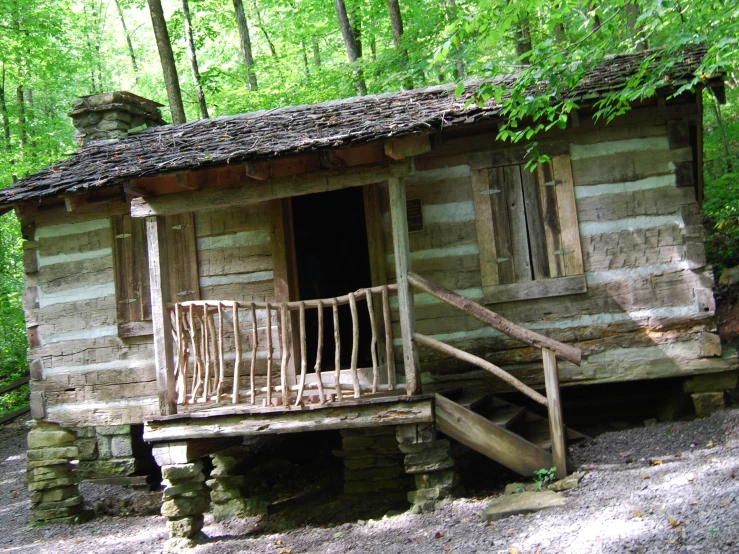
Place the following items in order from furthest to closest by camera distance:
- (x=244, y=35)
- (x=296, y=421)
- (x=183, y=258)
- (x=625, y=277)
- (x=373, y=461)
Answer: (x=244, y=35) < (x=183, y=258) < (x=373, y=461) < (x=625, y=277) < (x=296, y=421)

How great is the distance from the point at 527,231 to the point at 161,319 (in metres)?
4.04

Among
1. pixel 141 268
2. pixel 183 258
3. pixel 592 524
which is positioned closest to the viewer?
pixel 592 524

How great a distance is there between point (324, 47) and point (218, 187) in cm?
1794

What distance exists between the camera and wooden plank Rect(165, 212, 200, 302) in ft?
28.1

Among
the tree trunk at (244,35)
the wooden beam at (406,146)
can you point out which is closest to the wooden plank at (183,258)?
the wooden beam at (406,146)

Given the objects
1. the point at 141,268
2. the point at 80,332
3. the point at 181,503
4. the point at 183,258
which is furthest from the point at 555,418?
the point at 80,332

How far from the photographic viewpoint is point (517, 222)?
780 centimetres

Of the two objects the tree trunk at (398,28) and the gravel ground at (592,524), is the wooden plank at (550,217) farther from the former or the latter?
the tree trunk at (398,28)

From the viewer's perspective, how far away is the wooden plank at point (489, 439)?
20.8ft

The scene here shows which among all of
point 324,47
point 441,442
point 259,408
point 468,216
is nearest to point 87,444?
point 259,408

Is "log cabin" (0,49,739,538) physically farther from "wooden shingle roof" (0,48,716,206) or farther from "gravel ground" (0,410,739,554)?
"gravel ground" (0,410,739,554)

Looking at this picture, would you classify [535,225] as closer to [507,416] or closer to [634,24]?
[507,416]

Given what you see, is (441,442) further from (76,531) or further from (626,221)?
(76,531)

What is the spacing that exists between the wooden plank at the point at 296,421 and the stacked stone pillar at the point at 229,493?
3.91 feet
